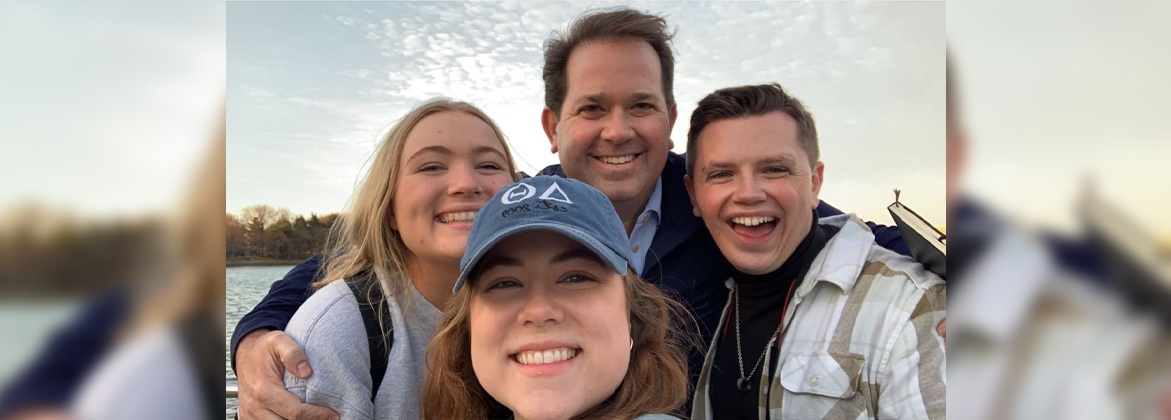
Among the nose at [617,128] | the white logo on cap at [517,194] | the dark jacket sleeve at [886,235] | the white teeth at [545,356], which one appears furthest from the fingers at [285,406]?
the dark jacket sleeve at [886,235]

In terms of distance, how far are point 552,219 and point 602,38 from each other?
1217 mm

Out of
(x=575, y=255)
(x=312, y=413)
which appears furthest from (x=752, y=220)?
(x=312, y=413)

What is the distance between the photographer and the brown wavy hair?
1.63 meters

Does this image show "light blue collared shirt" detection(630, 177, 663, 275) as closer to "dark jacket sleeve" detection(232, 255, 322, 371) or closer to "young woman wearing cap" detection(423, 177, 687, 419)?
"young woman wearing cap" detection(423, 177, 687, 419)

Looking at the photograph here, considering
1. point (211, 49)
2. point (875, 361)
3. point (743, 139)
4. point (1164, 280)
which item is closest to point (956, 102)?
point (1164, 280)

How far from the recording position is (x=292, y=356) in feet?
6.03

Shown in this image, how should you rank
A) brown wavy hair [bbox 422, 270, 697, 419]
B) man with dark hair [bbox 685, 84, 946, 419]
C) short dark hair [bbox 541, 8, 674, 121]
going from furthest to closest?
short dark hair [bbox 541, 8, 674, 121] → man with dark hair [bbox 685, 84, 946, 419] → brown wavy hair [bbox 422, 270, 697, 419]

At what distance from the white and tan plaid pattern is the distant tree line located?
5.36 feet

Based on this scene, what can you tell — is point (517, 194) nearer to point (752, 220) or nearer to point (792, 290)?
point (752, 220)

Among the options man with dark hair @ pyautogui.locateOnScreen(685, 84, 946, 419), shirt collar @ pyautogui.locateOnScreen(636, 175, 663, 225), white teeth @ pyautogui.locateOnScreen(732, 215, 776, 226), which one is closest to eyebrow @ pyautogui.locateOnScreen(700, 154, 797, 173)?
man with dark hair @ pyautogui.locateOnScreen(685, 84, 946, 419)

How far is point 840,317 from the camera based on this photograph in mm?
2041

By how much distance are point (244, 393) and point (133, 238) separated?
1.02 meters

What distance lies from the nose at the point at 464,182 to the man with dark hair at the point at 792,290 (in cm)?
82

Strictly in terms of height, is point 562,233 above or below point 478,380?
above
